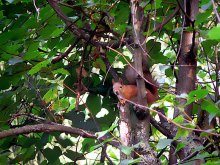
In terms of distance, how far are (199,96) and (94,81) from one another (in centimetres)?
79

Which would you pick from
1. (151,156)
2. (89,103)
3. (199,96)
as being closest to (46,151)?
(89,103)

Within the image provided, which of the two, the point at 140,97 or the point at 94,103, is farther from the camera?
the point at 94,103

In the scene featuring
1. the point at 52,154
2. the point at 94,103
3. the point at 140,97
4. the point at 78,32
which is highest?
the point at 78,32

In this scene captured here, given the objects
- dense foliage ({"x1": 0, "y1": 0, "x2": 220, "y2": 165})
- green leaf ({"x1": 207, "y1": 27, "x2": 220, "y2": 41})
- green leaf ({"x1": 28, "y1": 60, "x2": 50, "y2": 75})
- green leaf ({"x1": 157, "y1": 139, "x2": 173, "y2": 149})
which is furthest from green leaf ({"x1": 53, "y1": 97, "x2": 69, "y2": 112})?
green leaf ({"x1": 207, "y1": 27, "x2": 220, "y2": 41})

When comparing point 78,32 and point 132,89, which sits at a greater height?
point 78,32

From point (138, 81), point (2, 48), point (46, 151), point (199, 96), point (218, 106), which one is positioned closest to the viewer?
point (199, 96)

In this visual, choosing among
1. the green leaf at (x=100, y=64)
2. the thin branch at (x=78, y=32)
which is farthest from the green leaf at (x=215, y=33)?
the green leaf at (x=100, y=64)

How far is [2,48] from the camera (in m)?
1.41

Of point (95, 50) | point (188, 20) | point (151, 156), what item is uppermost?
point (188, 20)

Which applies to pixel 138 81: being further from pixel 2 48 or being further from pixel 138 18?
pixel 2 48

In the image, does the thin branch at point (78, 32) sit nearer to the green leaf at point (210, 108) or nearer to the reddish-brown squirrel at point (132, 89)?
the reddish-brown squirrel at point (132, 89)

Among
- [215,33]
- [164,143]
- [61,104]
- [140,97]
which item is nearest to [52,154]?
[61,104]

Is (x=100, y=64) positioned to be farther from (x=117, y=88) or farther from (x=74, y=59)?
(x=117, y=88)

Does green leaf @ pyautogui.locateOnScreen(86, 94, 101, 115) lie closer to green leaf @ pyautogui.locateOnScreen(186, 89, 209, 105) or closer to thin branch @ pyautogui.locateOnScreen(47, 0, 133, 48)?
thin branch @ pyautogui.locateOnScreen(47, 0, 133, 48)
